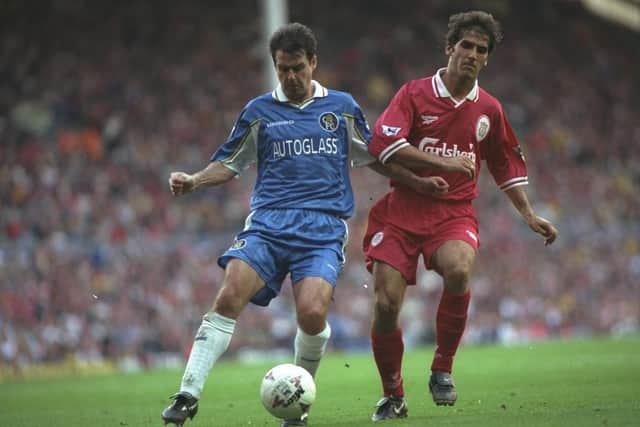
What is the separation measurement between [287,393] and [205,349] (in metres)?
0.58

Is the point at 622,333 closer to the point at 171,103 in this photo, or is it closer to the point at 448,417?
the point at 171,103

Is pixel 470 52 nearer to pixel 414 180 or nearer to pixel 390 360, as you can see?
pixel 414 180

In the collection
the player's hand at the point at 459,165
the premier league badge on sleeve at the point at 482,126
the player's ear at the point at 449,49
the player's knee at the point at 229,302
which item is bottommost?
the player's knee at the point at 229,302

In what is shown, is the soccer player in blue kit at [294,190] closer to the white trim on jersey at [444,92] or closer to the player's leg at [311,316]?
the player's leg at [311,316]

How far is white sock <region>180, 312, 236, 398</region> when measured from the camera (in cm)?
701

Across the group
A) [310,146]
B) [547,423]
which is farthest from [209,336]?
[547,423]

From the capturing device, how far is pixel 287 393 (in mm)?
7188

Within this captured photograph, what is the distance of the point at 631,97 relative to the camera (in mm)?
35312

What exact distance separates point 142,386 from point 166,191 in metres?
10.2

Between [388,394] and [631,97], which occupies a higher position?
[631,97]

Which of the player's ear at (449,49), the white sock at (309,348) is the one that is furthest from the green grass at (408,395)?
the player's ear at (449,49)

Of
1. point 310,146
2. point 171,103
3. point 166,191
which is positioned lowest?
point 310,146

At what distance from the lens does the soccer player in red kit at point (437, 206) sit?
7953 millimetres

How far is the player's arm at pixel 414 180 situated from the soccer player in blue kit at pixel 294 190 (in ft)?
0.04
